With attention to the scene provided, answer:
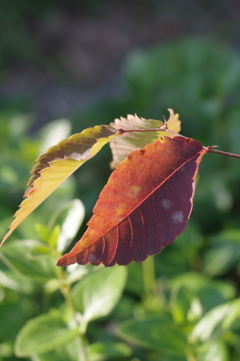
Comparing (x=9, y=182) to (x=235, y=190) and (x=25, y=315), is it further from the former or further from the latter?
(x=235, y=190)

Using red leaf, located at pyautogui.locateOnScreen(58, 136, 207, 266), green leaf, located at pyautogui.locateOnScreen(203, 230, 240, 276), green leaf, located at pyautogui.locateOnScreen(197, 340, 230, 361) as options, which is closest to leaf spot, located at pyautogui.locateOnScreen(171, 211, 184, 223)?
red leaf, located at pyautogui.locateOnScreen(58, 136, 207, 266)

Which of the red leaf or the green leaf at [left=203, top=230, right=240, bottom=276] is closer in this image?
the red leaf

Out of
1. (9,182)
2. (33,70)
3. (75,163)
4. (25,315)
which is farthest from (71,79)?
(75,163)

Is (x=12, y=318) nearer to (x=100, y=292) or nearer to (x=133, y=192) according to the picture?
(x=100, y=292)

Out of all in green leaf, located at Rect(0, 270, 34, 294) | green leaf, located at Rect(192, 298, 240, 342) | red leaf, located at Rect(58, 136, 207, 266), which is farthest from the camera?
green leaf, located at Rect(0, 270, 34, 294)

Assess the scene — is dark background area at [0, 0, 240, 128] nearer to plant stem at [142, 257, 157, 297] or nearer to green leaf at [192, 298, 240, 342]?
plant stem at [142, 257, 157, 297]

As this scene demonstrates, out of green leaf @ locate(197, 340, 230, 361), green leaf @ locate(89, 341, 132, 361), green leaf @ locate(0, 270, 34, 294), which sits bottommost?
green leaf @ locate(197, 340, 230, 361)

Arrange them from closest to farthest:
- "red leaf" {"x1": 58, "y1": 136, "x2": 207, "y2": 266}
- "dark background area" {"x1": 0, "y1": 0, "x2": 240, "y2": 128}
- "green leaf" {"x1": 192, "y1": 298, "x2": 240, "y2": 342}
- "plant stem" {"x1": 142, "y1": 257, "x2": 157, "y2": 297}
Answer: "red leaf" {"x1": 58, "y1": 136, "x2": 207, "y2": 266} → "green leaf" {"x1": 192, "y1": 298, "x2": 240, "y2": 342} → "plant stem" {"x1": 142, "y1": 257, "x2": 157, "y2": 297} → "dark background area" {"x1": 0, "y1": 0, "x2": 240, "y2": 128}

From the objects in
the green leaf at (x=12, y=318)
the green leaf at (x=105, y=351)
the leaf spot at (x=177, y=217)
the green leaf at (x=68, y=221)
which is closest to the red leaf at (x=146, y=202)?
the leaf spot at (x=177, y=217)
